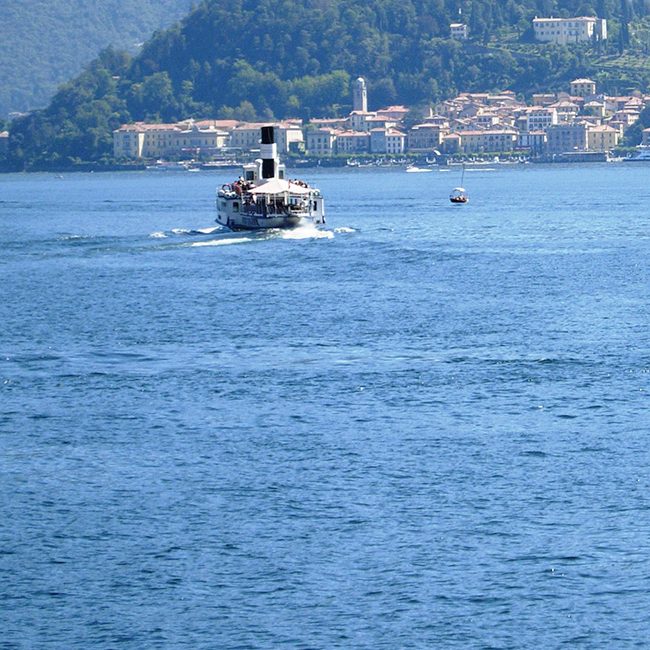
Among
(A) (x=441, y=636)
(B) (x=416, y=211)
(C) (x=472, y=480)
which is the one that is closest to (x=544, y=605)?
(A) (x=441, y=636)

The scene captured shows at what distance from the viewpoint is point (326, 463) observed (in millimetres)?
24312

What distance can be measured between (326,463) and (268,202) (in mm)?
40532

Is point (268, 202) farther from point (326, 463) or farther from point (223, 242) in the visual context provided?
point (326, 463)

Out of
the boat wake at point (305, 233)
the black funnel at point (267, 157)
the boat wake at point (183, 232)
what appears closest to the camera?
the boat wake at point (305, 233)

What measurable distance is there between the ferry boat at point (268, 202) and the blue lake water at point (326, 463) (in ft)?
51.0

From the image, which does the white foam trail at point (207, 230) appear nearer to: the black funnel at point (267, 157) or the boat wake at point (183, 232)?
the boat wake at point (183, 232)

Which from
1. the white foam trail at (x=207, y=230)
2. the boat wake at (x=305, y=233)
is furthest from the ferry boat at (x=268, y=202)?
the white foam trail at (x=207, y=230)

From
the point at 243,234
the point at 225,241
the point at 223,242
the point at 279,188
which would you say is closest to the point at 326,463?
the point at 223,242

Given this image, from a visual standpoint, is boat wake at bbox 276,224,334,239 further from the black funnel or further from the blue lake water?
the blue lake water

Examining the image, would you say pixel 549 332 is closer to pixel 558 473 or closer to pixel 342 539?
pixel 558 473

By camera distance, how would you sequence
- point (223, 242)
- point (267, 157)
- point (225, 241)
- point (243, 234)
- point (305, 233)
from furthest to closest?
point (267, 157) < point (305, 233) < point (243, 234) < point (225, 241) < point (223, 242)

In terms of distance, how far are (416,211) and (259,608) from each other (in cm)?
6899

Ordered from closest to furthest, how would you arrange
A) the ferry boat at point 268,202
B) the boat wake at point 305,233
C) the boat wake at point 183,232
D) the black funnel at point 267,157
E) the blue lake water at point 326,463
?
the blue lake water at point 326,463
the boat wake at point 305,233
the ferry boat at point 268,202
the boat wake at point 183,232
the black funnel at point 267,157

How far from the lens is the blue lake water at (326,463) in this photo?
1894 centimetres
